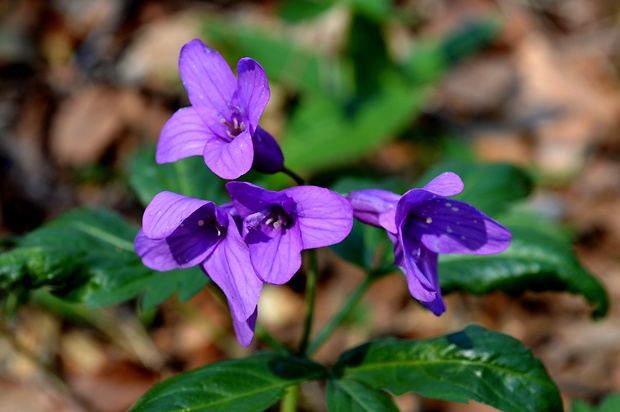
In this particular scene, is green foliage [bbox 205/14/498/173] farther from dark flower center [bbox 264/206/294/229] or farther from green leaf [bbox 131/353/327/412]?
dark flower center [bbox 264/206/294/229]

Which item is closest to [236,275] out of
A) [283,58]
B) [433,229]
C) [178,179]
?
[433,229]

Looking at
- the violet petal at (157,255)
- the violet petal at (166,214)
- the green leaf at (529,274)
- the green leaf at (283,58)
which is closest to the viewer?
the violet petal at (166,214)

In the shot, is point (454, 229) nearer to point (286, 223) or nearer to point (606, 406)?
point (286, 223)

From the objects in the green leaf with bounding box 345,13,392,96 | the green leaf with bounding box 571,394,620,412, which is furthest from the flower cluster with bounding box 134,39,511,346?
the green leaf with bounding box 345,13,392,96

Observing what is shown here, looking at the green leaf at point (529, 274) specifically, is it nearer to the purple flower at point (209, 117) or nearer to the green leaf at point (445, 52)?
the purple flower at point (209, 117)

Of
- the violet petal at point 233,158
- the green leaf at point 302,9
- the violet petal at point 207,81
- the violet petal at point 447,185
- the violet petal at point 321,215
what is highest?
the violet petal at point 207,81

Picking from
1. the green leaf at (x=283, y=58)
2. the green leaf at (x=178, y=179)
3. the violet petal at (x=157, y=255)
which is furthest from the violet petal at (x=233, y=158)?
the green leaf at (x=283, y=58)
